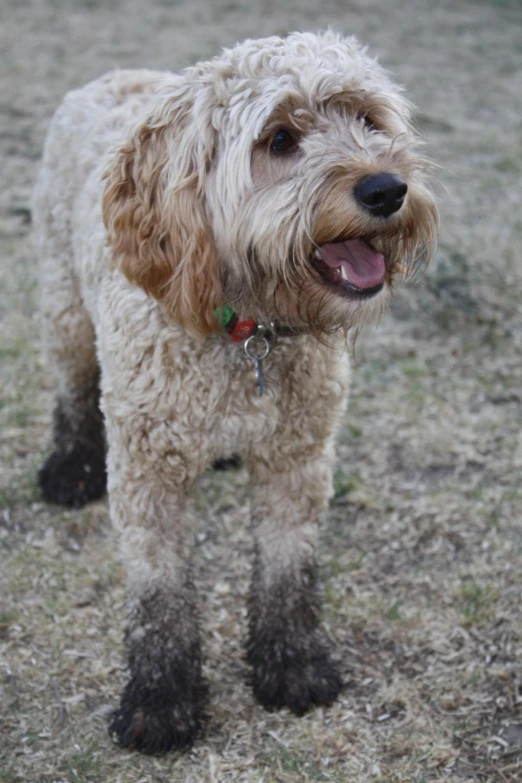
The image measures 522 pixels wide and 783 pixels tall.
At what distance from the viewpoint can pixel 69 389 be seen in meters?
3.88

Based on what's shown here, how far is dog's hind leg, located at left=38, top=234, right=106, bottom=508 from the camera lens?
366 cm

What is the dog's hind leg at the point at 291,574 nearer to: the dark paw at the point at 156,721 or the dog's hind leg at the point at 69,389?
the dark paw at the point at 156,721

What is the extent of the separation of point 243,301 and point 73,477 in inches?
66.0

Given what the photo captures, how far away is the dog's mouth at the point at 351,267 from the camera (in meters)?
2.47

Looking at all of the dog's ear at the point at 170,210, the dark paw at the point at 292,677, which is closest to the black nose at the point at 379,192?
the dog's ear at the point at 170,210

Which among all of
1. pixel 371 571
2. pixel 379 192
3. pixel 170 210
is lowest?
pixel 371 571

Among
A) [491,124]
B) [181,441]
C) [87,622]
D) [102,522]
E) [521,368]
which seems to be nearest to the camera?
[181,441]

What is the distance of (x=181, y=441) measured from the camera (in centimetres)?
272

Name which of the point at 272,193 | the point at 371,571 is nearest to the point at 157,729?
the point at 371,571

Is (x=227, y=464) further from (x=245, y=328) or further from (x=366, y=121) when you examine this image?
(x=366, y=121)

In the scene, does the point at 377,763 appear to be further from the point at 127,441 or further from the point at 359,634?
the point at 127,441

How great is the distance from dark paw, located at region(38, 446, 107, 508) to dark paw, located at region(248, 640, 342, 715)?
119 centimetres

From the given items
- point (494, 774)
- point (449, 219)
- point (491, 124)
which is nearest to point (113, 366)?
point (494, 774)

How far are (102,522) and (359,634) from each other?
1191 mm
